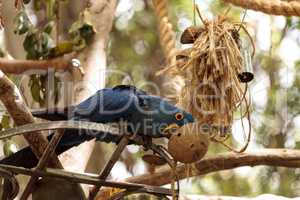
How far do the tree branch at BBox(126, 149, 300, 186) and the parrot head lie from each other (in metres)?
0.54

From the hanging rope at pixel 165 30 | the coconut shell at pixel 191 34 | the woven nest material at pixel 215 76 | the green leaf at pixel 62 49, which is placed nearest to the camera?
the woven nest material at pixel 215 76

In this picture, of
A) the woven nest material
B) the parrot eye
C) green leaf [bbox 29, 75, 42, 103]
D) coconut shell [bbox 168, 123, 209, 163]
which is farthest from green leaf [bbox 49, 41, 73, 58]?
coconut shell [bbox 168, 123, 209, 163]

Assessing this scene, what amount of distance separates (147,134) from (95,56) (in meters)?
0.85

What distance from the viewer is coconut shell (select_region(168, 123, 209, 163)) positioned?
122 cm

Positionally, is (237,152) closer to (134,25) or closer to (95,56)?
(95,56)

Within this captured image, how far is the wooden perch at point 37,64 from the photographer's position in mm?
2199

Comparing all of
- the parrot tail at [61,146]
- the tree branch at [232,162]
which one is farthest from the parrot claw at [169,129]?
the tree branch at [232,162]

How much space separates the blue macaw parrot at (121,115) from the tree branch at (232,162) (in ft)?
A: 1.72

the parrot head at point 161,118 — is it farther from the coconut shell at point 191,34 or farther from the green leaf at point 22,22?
the green leaf at point 22,22

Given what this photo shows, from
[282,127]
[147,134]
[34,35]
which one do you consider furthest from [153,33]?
[147,134]

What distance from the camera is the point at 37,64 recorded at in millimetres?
Answer: 2205

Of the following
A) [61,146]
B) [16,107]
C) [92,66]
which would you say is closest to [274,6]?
[92,66]

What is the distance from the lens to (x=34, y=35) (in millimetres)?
2205

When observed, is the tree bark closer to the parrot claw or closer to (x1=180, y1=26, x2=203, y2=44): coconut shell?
(x1=180, y1=26, x2=203, y2=44): coconut shell
